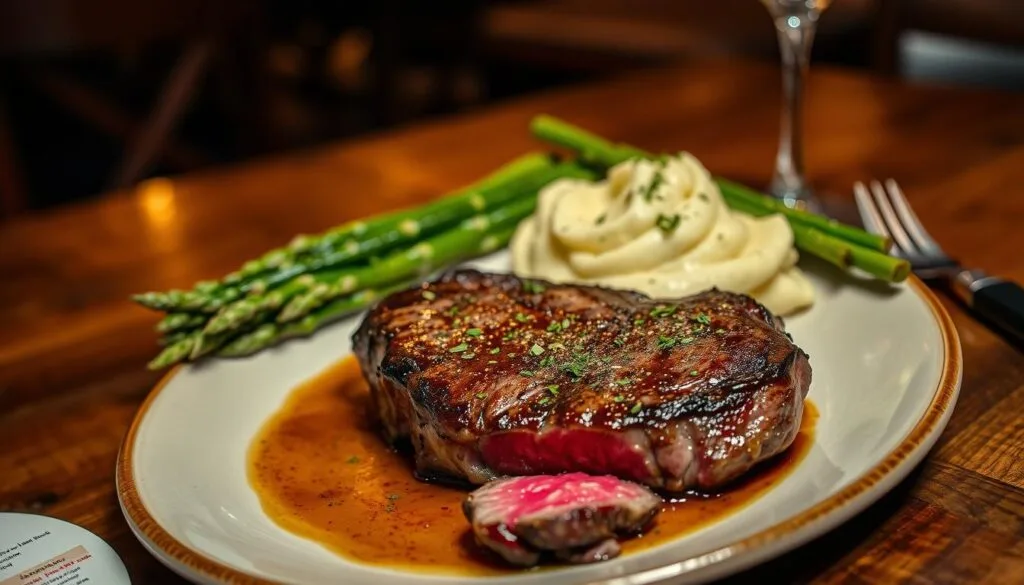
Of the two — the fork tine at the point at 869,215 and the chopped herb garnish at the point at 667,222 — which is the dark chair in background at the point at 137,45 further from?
the fork tine at the point at 869,215

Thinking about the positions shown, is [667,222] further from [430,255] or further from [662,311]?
[430,255]

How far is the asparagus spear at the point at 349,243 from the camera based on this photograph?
308cm

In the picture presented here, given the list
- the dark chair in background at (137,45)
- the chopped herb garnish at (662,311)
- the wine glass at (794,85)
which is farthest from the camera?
the dark chair in background at (137,45)

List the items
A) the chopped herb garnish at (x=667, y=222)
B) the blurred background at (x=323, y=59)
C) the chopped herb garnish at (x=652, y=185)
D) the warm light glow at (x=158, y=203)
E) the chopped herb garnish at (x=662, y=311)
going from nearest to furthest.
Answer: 1. the chopped herb garnish at (x=662, y=311)
2. the chopped herb garnish at (x=667, y=222)
3. the chopped herb garnish at (x=652, y=185)
4. the warm light glow at (x=158, y=203)
5. the blurred background at (x=323, y=59)

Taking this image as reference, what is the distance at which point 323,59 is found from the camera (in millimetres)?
11258

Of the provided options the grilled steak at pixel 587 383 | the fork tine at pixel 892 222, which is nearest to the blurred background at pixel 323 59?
the fork tine at pixel 892 222

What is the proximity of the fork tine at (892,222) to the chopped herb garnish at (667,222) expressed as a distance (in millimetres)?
799

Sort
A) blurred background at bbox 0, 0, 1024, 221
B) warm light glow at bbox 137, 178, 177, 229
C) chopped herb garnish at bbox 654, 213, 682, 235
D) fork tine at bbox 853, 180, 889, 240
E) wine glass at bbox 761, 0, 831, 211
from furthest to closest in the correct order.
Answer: blurred background at bbox 0, 0, 1024, 221 → warm light glow at bbox 137, 178, 177, 229 → wine glass at bbox 761, 0, 831, 211 → fork tine at bbox 853, 180, 889, 240 → chopped herb garnish at bbox 654, 213, 682, 235

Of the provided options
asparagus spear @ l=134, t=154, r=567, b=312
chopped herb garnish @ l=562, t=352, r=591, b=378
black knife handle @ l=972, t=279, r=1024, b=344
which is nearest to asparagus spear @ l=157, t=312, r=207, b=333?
asparagus spear @ l=134, t=154, r=567, b=312

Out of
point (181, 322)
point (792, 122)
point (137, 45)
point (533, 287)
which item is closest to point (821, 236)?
A: point (533, 287)

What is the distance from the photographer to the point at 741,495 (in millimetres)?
2117

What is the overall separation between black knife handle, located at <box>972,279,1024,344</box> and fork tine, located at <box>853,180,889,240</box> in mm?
481

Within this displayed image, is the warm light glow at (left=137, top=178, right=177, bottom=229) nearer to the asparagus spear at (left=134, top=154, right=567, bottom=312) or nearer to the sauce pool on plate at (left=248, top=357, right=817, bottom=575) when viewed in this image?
the asparagus spear at (left=134, top=154, right=567, bottom=312)

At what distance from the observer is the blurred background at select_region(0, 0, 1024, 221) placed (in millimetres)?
6637
